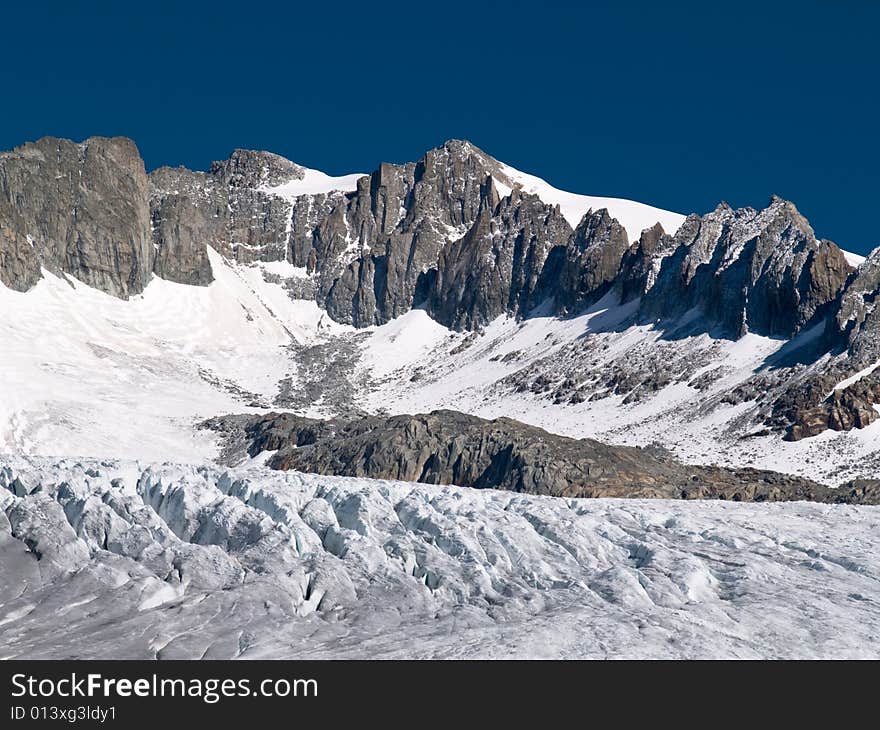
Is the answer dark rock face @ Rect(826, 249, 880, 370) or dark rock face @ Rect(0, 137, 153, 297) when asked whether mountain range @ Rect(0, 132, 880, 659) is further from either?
dark rock face @ Rect(0, 137, 153, 297)

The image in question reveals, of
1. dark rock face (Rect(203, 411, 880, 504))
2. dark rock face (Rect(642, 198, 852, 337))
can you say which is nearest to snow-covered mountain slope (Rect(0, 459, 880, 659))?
dark rock face (Rect(203, 411, 880, 504))

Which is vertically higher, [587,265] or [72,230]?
[72,230]

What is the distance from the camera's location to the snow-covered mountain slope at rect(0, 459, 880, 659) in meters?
36.3

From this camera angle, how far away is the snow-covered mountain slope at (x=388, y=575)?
36312mm

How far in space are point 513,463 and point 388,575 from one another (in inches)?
2217

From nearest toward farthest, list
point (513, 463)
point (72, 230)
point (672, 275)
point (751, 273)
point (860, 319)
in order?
point (513, 463)
point (860, 319)
point (751, 273)
point (672, 275)
point (72, 230)

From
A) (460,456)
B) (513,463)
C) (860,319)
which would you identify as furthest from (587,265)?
(513,463)

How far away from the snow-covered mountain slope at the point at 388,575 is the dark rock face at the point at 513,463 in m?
41.8

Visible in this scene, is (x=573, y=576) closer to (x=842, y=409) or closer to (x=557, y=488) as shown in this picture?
(x=557, y=488)

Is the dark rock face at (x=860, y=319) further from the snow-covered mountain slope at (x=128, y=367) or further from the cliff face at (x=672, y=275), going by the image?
the snow-covered mountain slope at (x=128, y=367)

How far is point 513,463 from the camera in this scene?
96688 mm

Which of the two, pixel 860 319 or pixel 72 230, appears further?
pixel 72 230

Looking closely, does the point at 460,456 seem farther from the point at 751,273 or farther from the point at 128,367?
the point at 128,367

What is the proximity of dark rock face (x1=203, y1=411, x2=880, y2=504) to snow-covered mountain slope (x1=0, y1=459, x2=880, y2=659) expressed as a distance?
4183 centimetres
